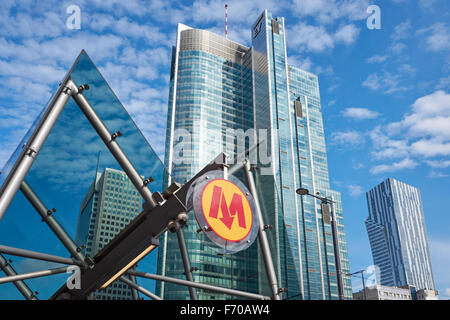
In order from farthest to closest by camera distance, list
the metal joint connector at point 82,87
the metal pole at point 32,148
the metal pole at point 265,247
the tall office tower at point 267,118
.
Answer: the tall office tower at point 267,118, the metal pole at point 265,247, the metal joint connector at point 82,87, the metal pole at point 32,148

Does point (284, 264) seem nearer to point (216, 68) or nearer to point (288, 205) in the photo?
point (288, 205)

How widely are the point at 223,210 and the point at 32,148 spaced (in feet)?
11.3

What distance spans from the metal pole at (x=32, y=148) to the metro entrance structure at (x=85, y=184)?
0.07 feet

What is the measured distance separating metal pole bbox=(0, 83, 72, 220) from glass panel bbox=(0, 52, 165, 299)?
18cm

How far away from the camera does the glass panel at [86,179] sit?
703 cm

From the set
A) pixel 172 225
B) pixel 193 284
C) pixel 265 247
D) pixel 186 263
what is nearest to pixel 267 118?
pixel 265 247

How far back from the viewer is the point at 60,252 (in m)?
7.03

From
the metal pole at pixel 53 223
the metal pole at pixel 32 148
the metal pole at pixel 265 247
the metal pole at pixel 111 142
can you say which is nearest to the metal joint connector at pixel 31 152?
the metal pole at pixel 32 148

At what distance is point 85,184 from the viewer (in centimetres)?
712

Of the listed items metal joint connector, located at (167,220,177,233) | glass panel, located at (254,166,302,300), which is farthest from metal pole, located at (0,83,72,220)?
glass panel, located at (254,166,302,300)

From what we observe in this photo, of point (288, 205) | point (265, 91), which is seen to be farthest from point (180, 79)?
point (288, 205)

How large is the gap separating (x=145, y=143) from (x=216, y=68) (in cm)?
11708

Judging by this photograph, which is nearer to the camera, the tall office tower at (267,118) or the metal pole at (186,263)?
the metal pole at (186,263)

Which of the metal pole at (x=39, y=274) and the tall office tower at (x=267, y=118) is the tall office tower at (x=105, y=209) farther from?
the tall office tower at (x=267, y=118)
